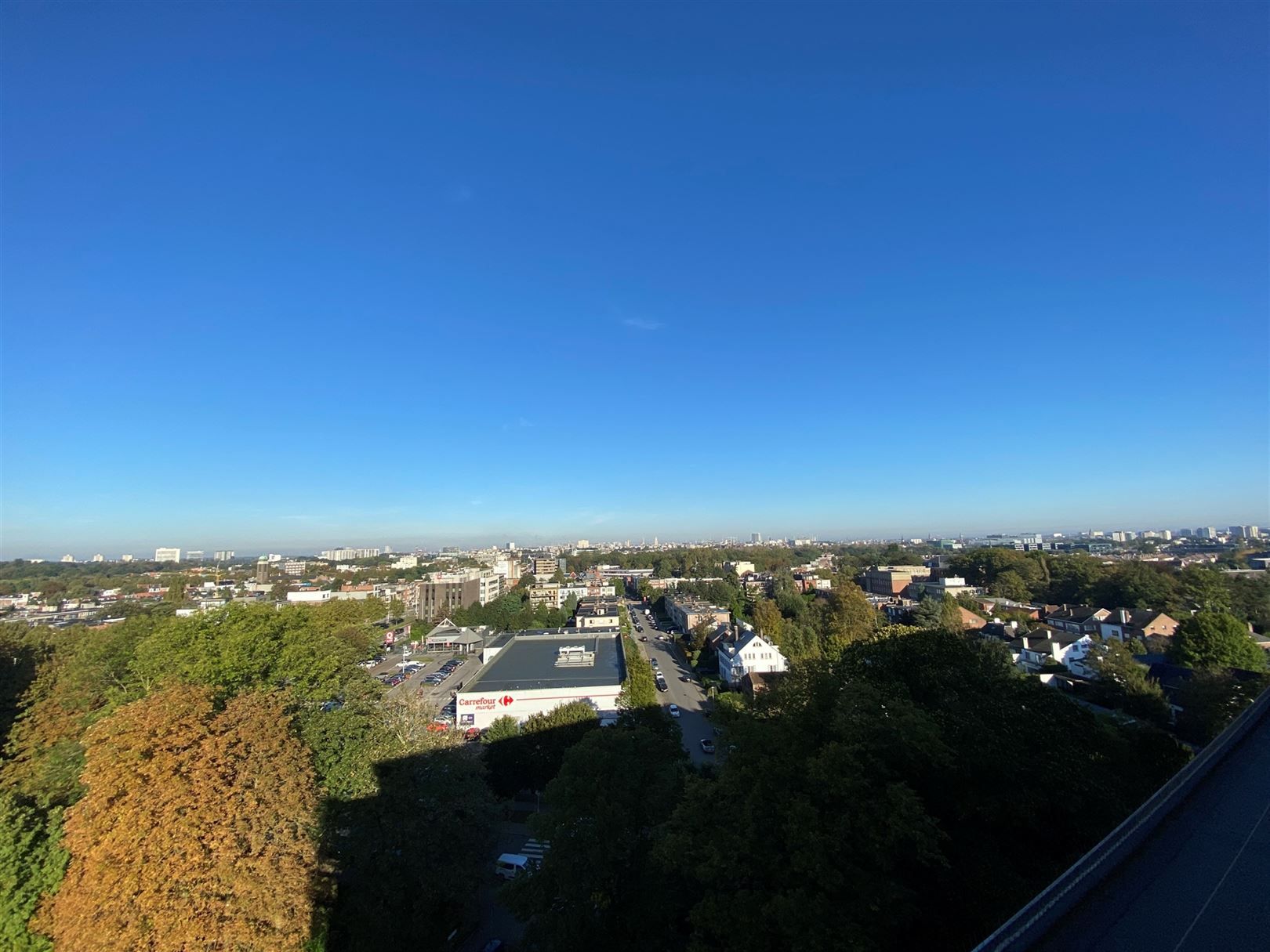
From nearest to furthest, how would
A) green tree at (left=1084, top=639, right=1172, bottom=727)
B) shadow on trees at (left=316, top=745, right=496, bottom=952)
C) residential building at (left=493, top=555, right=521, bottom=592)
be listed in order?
1. shadow on trees at (left=316, top=745, right=496, bottom=952)
2. green tree at (left=1084, top=639, right=1172, bottom=727)
3. residential building at (left=493, top=555, right=521, bottom=592)

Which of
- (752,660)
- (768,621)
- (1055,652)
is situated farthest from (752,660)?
(1055,652)

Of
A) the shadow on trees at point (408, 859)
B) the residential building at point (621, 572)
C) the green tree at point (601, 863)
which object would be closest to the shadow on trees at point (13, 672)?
the shadow on trees at point (408, 859)

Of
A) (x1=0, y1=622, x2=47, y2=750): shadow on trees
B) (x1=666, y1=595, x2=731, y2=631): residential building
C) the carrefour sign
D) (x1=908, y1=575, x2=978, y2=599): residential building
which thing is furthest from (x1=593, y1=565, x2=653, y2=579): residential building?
(x1=0, y1=622, x2=47, y2=750): shadow on trees

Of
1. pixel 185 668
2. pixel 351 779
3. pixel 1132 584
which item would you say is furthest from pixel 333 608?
pixel 1132 584

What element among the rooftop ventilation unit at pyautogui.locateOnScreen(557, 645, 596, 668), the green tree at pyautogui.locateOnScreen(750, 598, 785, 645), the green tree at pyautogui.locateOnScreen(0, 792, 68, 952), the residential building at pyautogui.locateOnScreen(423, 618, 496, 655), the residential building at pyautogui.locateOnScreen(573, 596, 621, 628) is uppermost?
the green tree at pyautogui.locateOnScreen(0, 792, 68, 952)

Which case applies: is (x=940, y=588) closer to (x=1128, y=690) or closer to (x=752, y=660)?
(x=752, y=660)

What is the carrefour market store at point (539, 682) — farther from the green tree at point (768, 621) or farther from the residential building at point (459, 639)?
the green tree at point (768, 621)

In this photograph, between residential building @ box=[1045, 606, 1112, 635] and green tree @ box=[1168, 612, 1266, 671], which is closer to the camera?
green tree @ box=[1168, 612, 1266, 671]

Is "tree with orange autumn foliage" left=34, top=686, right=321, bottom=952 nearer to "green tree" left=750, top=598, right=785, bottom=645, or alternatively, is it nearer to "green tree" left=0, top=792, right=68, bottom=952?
"green tree" left=0, top=792, right=68, bottom=952
